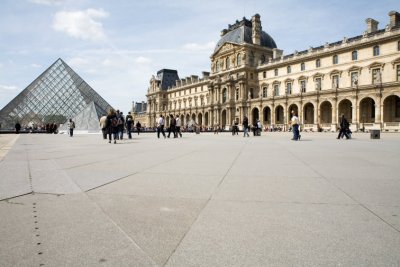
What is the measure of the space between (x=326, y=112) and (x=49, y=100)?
41.8 meters

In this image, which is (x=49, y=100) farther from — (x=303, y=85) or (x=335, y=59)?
(x=335, y=59)

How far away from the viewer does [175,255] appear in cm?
198

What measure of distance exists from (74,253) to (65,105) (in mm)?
45122

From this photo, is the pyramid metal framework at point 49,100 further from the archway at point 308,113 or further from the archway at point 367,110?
the archway at point 367,110

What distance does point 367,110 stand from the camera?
41.7 metres

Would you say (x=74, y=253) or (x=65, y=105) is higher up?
(x=65, y=105)

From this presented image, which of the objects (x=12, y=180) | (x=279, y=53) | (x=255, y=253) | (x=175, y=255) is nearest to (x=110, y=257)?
(x=175, y=255)

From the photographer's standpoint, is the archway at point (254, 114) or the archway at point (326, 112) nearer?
the archway at point (326, 112)

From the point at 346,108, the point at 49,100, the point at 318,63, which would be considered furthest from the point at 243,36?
the point at 49,100

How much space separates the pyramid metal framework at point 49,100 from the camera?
41.6 m

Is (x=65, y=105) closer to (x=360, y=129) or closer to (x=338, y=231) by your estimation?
(x=360, y=129)

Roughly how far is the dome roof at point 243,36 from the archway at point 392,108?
29979 mm

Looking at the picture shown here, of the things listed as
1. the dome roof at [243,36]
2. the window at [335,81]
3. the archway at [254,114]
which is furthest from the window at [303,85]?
the dome roof at [243,36]

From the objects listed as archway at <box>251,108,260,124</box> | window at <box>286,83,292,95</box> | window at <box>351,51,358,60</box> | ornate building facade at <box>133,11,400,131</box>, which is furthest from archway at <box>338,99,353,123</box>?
archway at <box>251,108,260,124</box>
